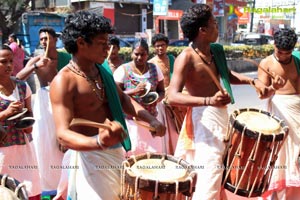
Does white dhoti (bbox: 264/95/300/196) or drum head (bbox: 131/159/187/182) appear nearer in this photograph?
drum head (bbox: 131/159/187/182)

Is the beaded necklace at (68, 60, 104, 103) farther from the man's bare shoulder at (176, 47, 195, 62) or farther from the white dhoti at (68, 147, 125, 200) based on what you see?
the man's bare shoulder at (176, 47, 195, 62)

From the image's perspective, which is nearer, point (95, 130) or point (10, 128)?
point (95, 130)

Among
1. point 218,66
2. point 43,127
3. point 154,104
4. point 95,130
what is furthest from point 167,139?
point 95,130

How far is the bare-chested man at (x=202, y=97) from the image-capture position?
353 cm

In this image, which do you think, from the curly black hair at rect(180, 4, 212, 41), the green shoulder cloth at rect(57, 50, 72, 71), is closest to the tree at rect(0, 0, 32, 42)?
the green shoulder cloth at rect(57, 50, 72, 71)

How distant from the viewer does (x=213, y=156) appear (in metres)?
3.54

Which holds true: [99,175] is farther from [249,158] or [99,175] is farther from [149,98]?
[149,98]

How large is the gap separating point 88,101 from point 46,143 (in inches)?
90.9

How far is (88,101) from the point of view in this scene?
2.66 meters

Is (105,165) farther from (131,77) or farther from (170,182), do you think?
(131,77)

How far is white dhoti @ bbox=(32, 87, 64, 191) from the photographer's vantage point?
15.7 ft

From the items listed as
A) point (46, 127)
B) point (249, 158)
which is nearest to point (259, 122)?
point (249, 158)

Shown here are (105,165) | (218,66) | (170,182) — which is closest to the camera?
(170,182)

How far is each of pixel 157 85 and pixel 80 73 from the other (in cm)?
272
